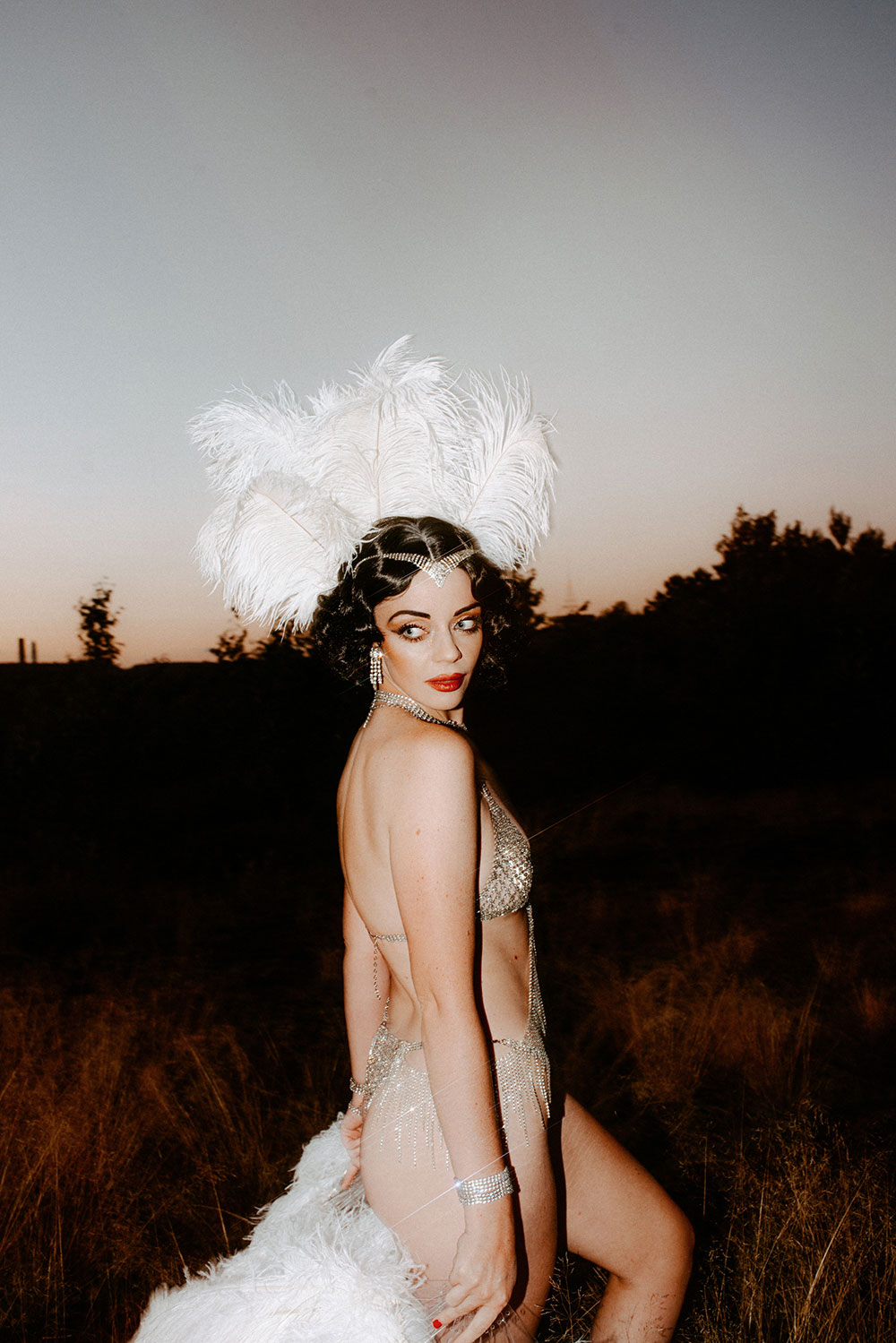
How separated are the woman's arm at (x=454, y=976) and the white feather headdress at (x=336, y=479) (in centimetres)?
58

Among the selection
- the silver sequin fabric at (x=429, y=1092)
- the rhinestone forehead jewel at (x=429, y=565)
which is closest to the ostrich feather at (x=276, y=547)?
the rhinestone forehead jewel at (x=429, y=565)

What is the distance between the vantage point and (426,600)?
165cm

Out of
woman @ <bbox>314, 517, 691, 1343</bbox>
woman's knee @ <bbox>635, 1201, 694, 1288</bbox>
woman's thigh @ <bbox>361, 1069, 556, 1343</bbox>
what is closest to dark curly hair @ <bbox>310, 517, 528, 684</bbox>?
woman @ <bbox>314, 517, 691, 1343</bbox>

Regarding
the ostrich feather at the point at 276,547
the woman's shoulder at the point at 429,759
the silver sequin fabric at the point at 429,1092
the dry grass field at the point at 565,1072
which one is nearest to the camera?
the woman's shoulder at the point at 429,759

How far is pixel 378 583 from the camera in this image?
167 cm

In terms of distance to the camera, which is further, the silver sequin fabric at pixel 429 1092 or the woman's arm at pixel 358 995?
the woman's arm at pixel 358 995

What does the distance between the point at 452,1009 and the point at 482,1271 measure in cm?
39

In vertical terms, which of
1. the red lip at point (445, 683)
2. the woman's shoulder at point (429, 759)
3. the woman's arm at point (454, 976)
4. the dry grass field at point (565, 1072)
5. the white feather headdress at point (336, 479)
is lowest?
the dry grass field at point (565, 1072)

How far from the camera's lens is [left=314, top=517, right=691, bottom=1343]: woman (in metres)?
1.26

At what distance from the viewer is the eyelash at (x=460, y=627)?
1.67m

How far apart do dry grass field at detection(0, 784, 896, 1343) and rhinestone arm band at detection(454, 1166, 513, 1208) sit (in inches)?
44.4

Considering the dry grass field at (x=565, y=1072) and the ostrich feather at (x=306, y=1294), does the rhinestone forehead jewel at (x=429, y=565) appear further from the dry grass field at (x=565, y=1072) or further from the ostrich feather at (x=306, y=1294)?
the dry grass field at (x=565, y=1072)

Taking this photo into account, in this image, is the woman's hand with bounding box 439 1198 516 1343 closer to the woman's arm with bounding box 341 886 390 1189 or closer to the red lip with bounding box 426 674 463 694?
the woman's arm with bounding box 341 886 390 1189

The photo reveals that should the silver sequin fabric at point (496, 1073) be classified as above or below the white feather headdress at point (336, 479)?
below
